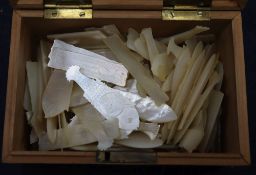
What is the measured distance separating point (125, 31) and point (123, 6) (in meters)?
0.09

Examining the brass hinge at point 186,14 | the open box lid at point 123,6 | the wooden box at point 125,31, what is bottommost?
the wooden box at point 125,31

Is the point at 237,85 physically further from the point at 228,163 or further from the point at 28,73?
the point at 28,73

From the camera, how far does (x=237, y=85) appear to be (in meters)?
0.90

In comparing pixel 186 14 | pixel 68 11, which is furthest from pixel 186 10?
pixel 68 11

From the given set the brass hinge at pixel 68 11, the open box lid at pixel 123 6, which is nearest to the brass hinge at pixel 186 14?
the open box lid at pixel 123 6

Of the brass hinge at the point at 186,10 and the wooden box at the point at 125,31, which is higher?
the brass hinge at the point at 186,10

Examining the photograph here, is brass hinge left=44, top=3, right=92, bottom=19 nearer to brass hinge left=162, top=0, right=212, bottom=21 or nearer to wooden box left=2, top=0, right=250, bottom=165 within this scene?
wooden box left=2, top=0, right=250, bottom=165

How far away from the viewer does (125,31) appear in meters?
1.02

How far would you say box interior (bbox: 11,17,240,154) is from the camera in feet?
3.01

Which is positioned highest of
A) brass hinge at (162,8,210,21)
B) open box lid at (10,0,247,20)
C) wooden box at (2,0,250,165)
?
open box lid at (10,0,247,20)

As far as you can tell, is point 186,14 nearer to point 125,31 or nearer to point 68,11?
point 125,31

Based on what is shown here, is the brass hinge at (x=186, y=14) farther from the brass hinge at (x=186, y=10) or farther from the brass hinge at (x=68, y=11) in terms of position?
the brass hinge at (x=68, y=11)

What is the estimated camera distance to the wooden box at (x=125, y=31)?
846 millimetres

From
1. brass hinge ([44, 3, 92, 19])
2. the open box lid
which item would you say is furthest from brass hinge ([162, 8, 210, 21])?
brass hinge ([44, 3, 92, 19])
